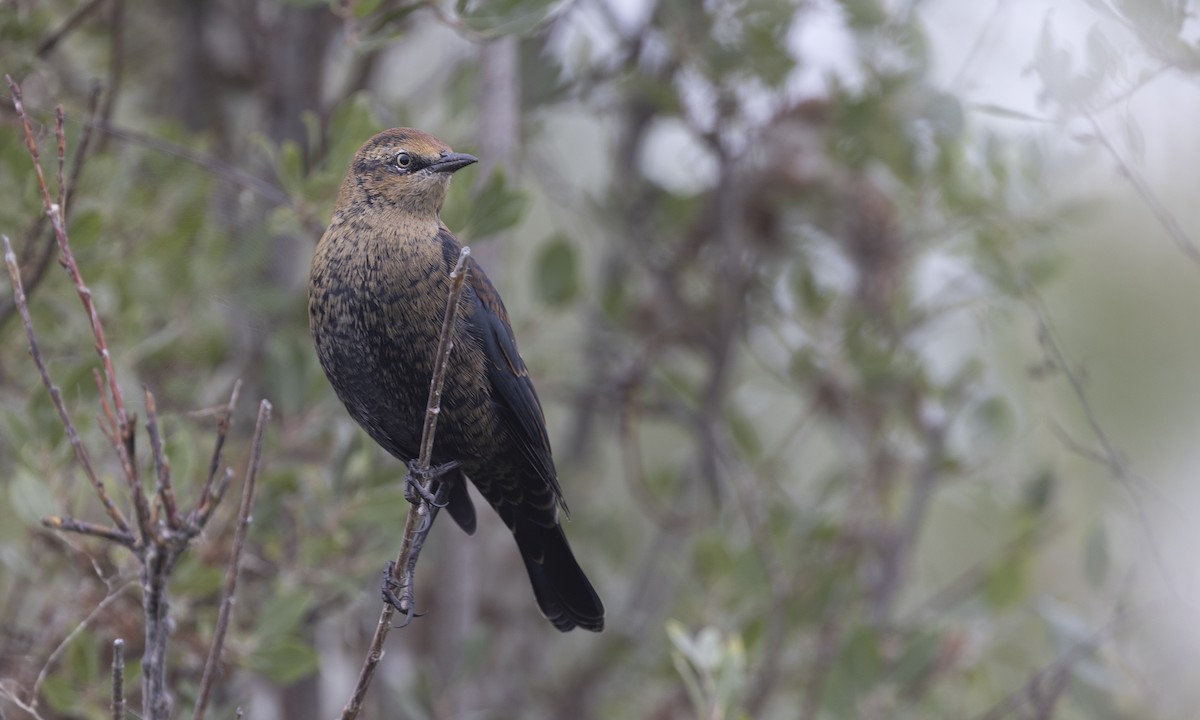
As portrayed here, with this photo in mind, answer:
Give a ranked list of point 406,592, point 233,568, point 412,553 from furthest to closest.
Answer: point 406,592 → point 412,553 → point 233,568

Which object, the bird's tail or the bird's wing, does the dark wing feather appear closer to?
the bird's wing

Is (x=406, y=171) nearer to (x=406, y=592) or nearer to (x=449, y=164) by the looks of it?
(x=449, y=164)

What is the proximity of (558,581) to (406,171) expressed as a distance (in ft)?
3.60

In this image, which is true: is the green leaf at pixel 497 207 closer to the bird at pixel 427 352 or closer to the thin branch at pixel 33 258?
the bird at pixel 427 352

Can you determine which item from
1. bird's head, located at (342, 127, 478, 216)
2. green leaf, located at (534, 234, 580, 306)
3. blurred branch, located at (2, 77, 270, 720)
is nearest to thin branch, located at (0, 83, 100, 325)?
bird's head, located at (342, 127, 478, 216)

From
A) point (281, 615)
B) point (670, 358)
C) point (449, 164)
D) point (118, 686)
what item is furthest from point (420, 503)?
point (670, 358)

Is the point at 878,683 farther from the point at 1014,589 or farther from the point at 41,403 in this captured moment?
the point at 41,403

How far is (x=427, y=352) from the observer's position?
279 centimetres

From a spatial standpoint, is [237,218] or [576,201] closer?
[237,218]

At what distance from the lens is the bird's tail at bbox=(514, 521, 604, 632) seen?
313 cm

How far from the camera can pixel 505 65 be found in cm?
397

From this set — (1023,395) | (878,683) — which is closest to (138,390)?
(878,683)

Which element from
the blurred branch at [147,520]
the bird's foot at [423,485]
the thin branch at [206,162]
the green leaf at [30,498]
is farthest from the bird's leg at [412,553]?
the thin branch at [206,162]

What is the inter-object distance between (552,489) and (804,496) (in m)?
2.87
